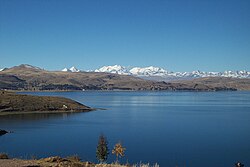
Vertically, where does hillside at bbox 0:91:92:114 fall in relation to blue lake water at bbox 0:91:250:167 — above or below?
above

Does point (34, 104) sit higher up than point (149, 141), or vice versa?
point (34, 104)

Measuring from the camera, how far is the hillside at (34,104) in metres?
101

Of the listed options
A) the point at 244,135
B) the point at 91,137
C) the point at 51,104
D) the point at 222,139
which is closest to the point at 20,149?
the point at 91,137

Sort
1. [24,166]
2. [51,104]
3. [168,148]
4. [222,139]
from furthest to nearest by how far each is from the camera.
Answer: [51,104] < [222,139] < [168,148] < [24,166]

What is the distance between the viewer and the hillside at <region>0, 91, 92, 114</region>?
3976 inches

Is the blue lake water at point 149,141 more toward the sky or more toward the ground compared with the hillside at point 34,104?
more toward the ground

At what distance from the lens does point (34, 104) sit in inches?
4252

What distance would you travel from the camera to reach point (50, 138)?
183 ft

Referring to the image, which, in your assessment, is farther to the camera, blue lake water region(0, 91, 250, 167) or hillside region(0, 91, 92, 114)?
hillside region(0, 91, 92, 114)

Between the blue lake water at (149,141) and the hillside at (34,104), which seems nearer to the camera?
the blue lake water at (149,141)

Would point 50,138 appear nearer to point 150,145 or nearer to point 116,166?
point 150,145

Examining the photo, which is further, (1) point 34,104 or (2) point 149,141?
(1) point 34,104

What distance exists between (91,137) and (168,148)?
50.3 feet

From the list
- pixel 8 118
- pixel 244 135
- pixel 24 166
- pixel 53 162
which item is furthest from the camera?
pixel 8 118
